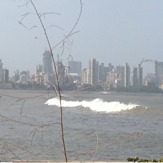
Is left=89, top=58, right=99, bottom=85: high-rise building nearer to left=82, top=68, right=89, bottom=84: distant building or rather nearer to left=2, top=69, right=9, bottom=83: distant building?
left=82, top=68, right=89, bottom=84: distant building

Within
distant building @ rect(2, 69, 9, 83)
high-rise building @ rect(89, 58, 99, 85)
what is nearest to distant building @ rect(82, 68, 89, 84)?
high-rise building @ rect(89, 58, 99, 85)

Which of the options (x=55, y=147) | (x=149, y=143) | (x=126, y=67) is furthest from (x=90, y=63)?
(x=149, y=143)

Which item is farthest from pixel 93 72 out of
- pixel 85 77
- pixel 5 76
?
pixel 5 76

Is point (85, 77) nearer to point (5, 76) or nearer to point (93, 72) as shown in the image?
point (93, 72)

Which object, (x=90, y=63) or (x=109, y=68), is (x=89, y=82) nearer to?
(x=90, y=63)

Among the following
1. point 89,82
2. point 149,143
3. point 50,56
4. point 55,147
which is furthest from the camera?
point 149,143

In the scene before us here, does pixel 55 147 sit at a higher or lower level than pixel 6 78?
lower

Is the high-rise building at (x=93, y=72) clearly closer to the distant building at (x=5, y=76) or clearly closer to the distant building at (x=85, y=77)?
the distant building at (x=85, y=77)

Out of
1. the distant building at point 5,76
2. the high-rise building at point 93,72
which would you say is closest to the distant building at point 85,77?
the high-rise building at point 93,72
